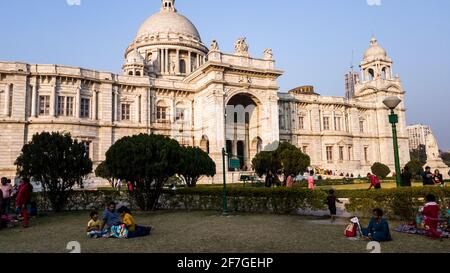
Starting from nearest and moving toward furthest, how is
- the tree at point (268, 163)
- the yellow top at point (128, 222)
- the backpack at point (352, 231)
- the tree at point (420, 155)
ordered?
the backpack at point (352, 231)
the yellow top at point (128, 222)
the tree at point (268, 163)
the tree at point (420, 155)

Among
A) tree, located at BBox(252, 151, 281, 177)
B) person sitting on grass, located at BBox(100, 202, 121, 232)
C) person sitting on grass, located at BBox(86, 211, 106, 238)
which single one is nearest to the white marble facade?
tree, located at BBox(252, 151, 281, 177)

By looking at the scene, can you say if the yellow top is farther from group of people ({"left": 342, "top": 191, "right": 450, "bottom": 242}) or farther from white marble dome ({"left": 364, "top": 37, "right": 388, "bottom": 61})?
white marble dome ({"left": 364, "top": 37, "right": 388, "bottom": 61})

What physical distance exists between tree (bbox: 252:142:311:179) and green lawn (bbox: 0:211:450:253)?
11.9 meters

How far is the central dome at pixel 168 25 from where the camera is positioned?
57.2 m

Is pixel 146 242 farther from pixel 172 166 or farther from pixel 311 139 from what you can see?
pixel 311 139

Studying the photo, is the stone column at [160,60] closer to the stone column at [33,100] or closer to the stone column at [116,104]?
the stone column at [116,104]

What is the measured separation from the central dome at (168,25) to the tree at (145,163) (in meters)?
44.6

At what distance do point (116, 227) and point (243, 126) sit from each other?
3448 cm

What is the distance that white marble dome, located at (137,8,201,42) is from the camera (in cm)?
5725

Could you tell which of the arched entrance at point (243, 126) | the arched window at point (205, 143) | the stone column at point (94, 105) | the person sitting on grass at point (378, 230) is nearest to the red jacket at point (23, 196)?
the person sitting on grass at point (378, 230)

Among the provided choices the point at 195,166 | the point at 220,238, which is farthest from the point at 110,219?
the point at 195,166

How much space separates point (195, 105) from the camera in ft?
139

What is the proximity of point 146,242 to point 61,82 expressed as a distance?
32.3 m

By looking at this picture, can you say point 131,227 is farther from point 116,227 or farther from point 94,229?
point 94,229
